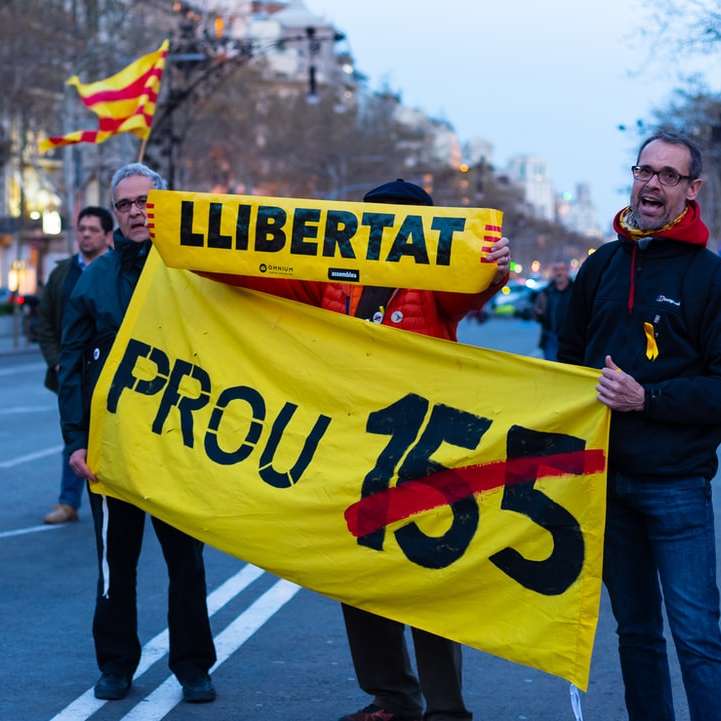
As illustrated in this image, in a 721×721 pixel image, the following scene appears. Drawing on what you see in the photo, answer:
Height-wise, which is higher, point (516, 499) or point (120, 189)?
point (120, 189)

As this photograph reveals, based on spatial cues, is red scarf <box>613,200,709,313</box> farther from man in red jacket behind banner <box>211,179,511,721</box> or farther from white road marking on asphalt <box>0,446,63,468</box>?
white road marking on asphalt <box>0,446,63,468</box>

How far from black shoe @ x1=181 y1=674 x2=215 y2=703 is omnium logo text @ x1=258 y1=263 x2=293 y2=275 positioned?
1731mm

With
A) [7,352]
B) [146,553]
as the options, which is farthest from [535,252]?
[146,553]

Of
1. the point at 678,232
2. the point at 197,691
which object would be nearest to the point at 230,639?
the point at 197,691

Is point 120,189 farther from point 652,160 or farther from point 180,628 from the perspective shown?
point 652,160

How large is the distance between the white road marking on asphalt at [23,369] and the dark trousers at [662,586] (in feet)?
78.8

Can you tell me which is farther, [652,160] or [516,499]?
[516,499]

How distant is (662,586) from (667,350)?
0.72 metres

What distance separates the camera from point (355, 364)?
533cm

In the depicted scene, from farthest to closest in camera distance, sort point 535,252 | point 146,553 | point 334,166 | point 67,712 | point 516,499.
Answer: point 535,252, point 334,166, point 146,553, point 67,712, point 516,499

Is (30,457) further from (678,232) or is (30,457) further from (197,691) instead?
(678,232)

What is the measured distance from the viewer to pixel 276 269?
5.26 metres

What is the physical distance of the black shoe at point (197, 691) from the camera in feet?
19.7

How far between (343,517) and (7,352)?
33830 millimetres
